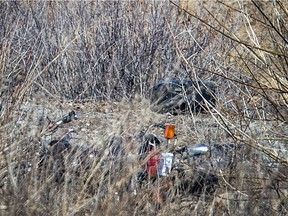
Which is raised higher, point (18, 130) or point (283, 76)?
point (283, 76)

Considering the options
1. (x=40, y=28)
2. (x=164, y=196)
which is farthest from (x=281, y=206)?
(x=40, y=28)

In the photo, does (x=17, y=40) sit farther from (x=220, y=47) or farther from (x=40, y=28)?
(x=220, y=47)

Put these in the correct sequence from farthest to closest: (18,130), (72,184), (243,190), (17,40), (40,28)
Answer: (40,28)
(17,40)
(18,130)
(243,190)
(72,184)

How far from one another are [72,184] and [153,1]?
19.3ft

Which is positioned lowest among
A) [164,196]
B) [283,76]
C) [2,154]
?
[164,196]

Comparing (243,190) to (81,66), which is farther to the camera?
(81,66)

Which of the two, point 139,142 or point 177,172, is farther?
point 177,172

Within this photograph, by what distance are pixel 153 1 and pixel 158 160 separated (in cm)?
503

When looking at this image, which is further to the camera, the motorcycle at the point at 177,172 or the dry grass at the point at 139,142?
the motorcycle at the point at 177,172

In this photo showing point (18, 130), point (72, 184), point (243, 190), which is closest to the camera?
point (72, 184)

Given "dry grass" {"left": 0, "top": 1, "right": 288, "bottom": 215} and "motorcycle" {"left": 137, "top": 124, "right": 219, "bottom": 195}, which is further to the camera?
"motorcycle" {"left": 137, "top": 124, "right": 219, "bottom": 195}

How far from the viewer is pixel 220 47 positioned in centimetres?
914

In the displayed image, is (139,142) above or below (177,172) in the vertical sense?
above

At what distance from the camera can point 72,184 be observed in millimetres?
3818
